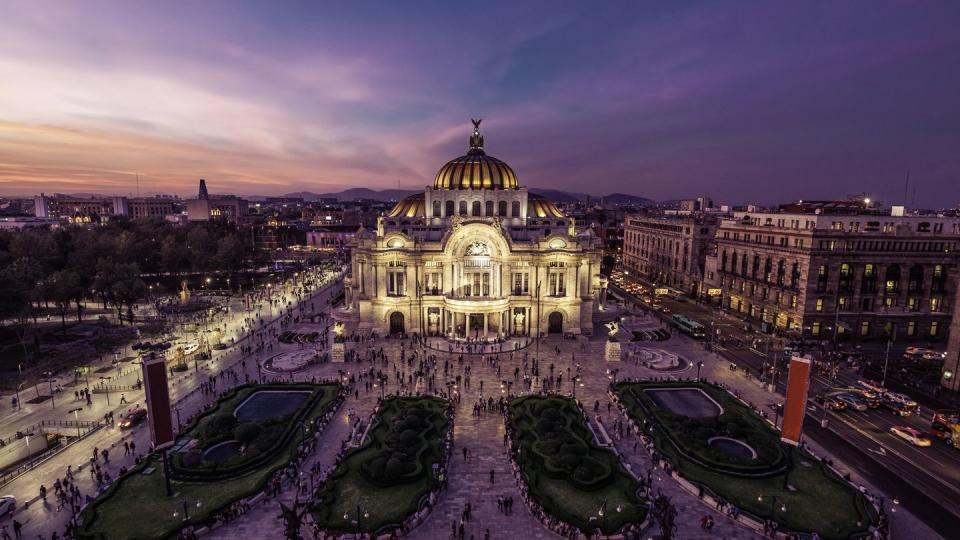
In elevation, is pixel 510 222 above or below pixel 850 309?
above

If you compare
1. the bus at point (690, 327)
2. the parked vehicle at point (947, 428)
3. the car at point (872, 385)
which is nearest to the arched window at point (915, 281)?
Result: the car at point (872, 385)

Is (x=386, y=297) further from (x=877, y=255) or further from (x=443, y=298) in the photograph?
(x=877, y=255)

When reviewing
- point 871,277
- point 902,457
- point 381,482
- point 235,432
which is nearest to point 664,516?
point 381,482

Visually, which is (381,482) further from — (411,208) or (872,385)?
(411,208)

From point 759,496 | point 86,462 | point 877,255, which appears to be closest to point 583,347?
point 759,496

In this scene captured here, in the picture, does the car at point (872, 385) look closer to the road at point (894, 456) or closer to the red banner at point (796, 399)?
the road at point (894, 456)

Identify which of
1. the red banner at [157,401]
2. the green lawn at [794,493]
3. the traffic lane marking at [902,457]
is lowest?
the traffic lane marking at [902,457]
